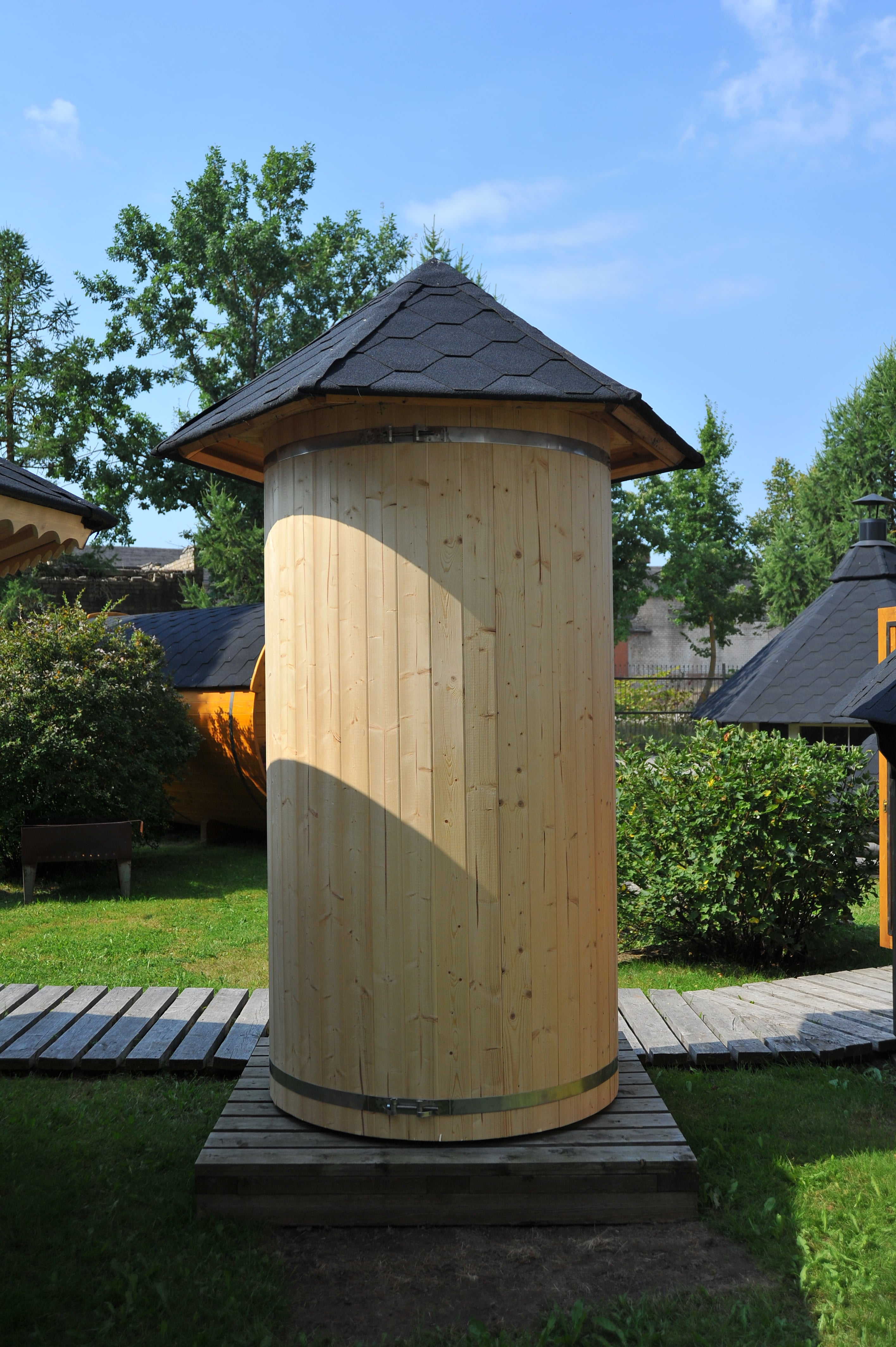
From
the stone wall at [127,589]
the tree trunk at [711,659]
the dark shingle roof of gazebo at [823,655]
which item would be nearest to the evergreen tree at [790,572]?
the tree trunk at [711,659]

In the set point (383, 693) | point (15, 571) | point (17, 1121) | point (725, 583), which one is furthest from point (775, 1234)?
point (725, 583)

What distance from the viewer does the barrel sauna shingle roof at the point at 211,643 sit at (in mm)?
13234

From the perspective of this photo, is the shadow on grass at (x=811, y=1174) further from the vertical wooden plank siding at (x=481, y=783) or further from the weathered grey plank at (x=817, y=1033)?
the vertical wooden plank siding at (x=481, y=783)

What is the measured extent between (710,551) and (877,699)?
26736 mm

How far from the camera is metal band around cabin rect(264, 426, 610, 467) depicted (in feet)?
13.3

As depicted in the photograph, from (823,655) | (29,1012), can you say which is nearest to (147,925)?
(29,1012)

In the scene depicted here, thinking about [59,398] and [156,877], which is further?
[59,398]

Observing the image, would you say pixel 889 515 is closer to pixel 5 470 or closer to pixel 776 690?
pixel 776 690

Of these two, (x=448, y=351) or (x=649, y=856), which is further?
(x=649, y=856)

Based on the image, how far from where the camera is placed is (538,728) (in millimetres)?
4125

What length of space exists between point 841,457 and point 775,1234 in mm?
25046

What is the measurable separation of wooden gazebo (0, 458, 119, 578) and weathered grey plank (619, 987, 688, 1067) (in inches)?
149

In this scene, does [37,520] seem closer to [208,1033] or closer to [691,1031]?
[208,1033]

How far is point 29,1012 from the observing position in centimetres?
623
